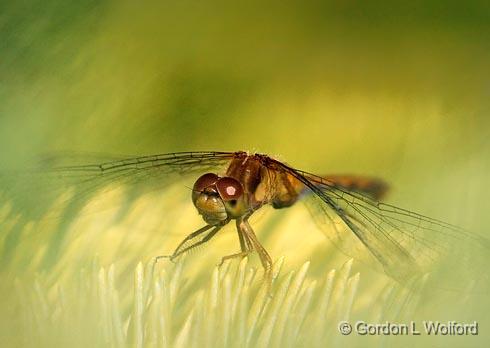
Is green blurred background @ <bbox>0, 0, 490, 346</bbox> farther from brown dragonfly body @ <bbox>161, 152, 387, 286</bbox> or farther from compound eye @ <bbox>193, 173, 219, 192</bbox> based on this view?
compound eye @ <bbox>193, 173, 219, 192</bbox>

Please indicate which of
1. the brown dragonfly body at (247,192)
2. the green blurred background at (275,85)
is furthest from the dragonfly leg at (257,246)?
the green blurred background at (275,85)

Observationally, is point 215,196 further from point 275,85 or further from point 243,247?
point 275,85

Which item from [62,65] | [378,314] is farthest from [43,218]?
[378,314]

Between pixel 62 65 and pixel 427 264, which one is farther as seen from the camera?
pixel 62 65

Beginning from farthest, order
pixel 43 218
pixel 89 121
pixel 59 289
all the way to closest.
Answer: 1. pixel 89 121
2. pixel 43 218
3. pixel 59 289

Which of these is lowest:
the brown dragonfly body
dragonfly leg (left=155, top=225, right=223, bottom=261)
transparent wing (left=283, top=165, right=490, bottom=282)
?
transparent wing (left=283, top=165, right=490, bottom=282)

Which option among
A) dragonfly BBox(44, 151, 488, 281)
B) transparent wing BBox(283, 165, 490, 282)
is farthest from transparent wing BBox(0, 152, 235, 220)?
transparent wing BBox(283, 165, 490, 282)

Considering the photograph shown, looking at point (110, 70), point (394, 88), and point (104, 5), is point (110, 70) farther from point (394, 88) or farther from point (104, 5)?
point (394, 88)
